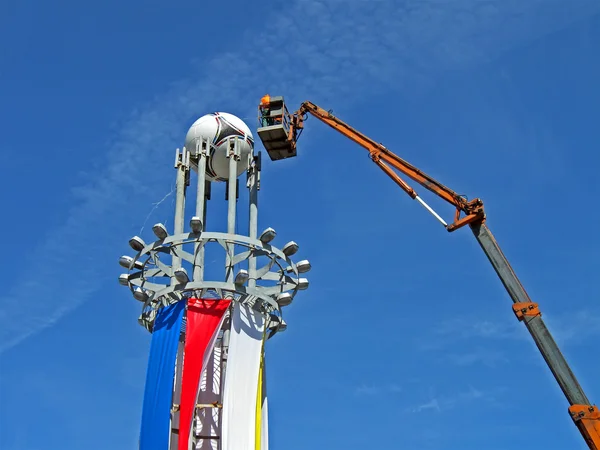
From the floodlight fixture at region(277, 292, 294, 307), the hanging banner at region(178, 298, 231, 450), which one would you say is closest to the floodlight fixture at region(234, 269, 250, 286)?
the hanging banner at region(178, 298, 231, 450)

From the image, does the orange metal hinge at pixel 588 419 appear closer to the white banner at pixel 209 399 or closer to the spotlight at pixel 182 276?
the white banner at pixel 209 399

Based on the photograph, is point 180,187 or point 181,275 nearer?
point 181,275

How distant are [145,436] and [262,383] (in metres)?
6.80

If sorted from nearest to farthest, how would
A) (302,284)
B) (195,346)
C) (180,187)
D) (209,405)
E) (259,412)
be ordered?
(209,405)
(195,346)
(259,412)
(302,284)
(180,187)

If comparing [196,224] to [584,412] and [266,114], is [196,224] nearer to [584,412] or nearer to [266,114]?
[266,114]

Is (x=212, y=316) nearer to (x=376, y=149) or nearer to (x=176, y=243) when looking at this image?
(x=176, y=243)

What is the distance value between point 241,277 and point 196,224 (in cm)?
370

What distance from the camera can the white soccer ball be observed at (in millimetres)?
52094

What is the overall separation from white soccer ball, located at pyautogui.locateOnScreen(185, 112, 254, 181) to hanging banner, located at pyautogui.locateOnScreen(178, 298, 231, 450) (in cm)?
982

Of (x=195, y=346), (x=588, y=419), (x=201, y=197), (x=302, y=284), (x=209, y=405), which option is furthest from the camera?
(x=201, y=197)

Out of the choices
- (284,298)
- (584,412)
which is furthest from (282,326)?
(584,412)

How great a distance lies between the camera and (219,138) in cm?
5212

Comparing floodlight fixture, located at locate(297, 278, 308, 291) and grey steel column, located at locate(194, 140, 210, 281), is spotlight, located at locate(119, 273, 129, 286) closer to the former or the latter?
grey steel column, located at locate(194, 140, 210, 281)

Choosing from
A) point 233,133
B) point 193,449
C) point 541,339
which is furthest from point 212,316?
point 541,339
